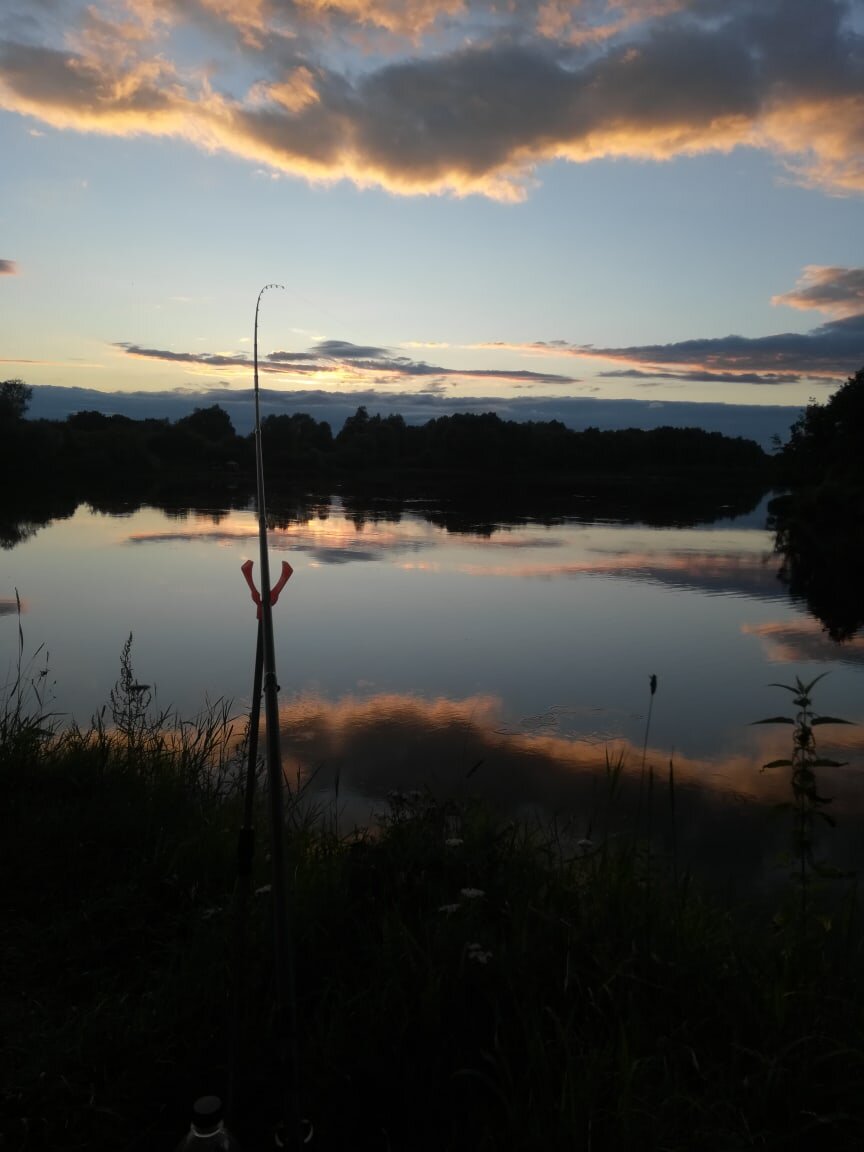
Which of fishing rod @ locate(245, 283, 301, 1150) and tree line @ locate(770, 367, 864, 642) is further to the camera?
tree line @ locate(770, 367, 864, 642)

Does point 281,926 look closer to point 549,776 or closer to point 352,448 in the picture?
point 549,776

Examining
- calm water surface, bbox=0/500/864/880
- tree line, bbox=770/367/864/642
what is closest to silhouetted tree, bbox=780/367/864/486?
tree line, bbox=770/367/864/642

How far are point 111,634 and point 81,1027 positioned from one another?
10.8m

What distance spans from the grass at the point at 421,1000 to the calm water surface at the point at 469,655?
4.25ft

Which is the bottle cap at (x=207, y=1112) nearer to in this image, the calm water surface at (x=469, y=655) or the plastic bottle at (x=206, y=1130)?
the plastic bottle at (x=206, y=1130)

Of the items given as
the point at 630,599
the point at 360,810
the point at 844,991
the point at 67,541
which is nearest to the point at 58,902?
the point at 360,810

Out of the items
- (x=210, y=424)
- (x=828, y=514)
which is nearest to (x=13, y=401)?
(x=210, y=424)

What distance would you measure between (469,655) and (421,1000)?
9506 millimetres

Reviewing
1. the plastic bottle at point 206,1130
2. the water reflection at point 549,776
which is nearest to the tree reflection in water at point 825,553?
the water reflection at point 549,776

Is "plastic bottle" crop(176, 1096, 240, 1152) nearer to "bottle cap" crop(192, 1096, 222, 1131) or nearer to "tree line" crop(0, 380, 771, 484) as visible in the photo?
"bottle cap" crop(192, 1096, 222, 1131)

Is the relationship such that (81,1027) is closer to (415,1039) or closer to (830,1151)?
(415,1039)

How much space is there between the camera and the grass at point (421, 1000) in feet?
8.63

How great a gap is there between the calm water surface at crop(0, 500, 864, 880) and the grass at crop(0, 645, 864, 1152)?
1.30m

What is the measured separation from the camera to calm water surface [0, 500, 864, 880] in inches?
322
